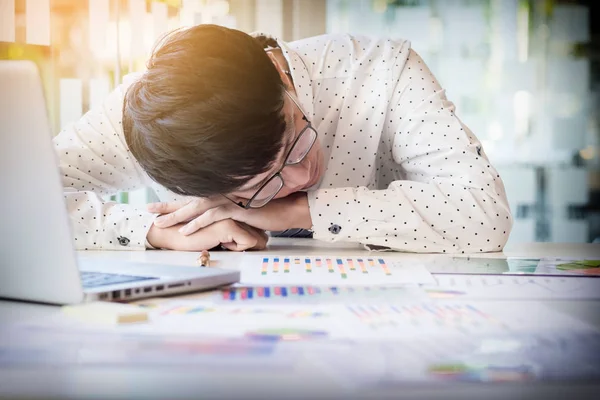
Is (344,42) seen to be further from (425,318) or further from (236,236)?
(425,318)

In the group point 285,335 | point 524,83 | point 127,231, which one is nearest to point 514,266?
point 285,335

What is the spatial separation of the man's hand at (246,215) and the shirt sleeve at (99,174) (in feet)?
0.24

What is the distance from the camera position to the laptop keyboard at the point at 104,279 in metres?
0.77

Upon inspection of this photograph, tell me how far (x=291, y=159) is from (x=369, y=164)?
0.37 metres

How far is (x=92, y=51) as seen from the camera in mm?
3203

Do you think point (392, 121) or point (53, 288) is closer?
point (53, 288)

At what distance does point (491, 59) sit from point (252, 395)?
3.55 metres

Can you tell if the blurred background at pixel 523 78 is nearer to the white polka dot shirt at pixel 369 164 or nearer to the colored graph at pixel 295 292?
the white polka dot shirt at pixel 369 164

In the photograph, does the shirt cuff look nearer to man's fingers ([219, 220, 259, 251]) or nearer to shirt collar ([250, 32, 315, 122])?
man's fingers ([219, 220, 259, 251])

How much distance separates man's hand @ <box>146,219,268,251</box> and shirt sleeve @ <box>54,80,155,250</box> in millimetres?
60

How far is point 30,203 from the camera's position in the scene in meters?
0.69

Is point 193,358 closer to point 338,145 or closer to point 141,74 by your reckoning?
point 141,74

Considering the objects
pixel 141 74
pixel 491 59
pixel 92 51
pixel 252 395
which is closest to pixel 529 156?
pixel 491 59

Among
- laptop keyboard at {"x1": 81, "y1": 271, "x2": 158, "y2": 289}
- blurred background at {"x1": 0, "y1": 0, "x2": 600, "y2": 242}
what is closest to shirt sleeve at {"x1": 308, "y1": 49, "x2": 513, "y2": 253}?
laptop keyboard at {"x1": 81, "y1": 271, "x2": 158, "y2": 289}
